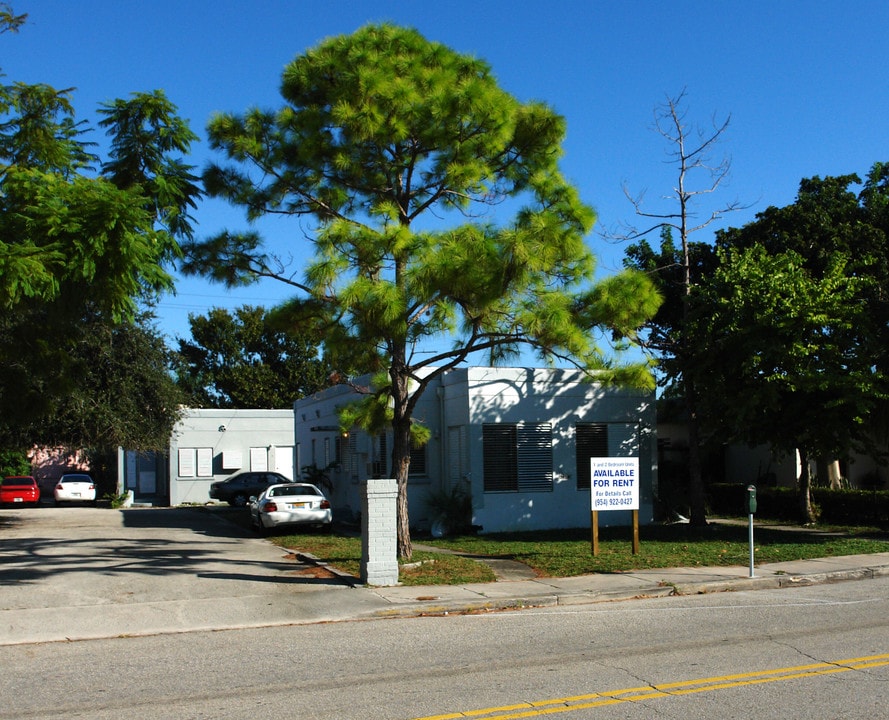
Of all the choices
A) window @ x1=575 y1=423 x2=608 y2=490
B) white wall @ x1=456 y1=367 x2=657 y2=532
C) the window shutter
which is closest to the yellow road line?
white wall @ x1=456 y1=367 x2=657 y2=532

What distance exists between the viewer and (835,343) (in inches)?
770

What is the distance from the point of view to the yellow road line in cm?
666

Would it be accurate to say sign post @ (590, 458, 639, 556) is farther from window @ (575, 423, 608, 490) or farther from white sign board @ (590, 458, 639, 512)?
window @ (575, 423, 608, 490)

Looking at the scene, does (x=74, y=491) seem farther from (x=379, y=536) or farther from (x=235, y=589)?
(x=379, y=536)

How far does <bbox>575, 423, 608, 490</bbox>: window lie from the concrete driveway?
316 inches

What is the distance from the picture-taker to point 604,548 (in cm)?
1770

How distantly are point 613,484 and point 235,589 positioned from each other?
7044 millimetres

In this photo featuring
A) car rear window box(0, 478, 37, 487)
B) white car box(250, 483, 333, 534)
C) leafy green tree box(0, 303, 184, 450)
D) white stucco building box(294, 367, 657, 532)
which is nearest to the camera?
white car box(250, 483, 333, 534)

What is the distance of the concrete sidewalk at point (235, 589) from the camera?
1156cm

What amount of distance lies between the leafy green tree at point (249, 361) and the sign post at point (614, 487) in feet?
137

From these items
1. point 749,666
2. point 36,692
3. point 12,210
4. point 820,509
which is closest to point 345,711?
point 36,692

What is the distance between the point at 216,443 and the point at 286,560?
73.5ft

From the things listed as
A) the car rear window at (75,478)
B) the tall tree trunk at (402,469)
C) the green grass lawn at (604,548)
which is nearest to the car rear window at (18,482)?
the car rear window at (75,478)

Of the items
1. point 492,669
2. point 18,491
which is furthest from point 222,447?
point 492,669
